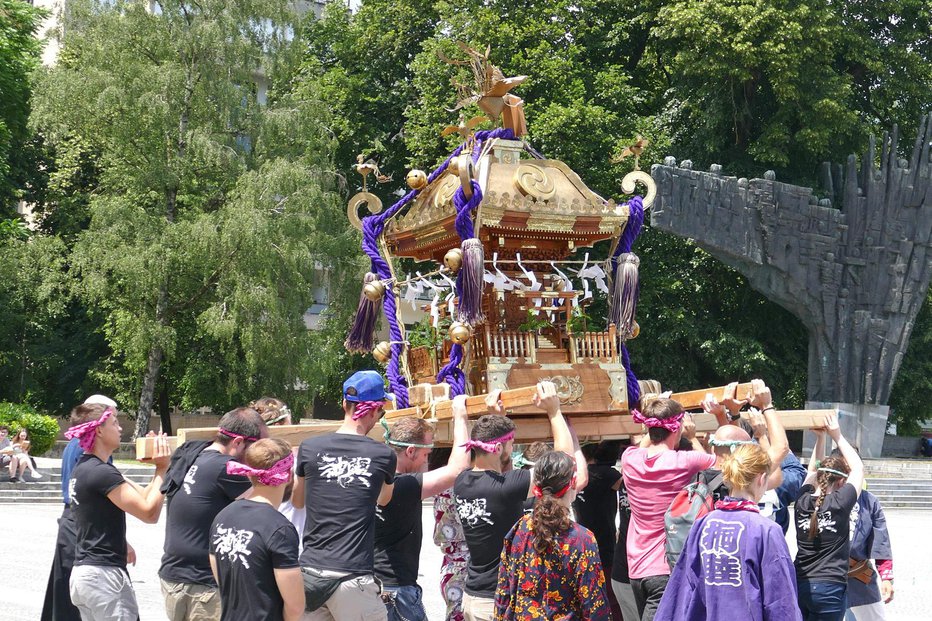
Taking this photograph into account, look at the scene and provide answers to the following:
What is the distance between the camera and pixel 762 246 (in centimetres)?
2808

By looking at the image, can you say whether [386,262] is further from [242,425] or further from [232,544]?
[232,544]

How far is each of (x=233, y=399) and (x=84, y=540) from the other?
26703 millimetres

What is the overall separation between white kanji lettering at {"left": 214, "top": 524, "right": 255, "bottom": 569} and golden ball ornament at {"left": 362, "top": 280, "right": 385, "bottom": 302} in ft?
19.3

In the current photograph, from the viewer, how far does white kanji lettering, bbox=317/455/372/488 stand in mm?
5395

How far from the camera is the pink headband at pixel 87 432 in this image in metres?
5.99

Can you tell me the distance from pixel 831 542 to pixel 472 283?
3.74m

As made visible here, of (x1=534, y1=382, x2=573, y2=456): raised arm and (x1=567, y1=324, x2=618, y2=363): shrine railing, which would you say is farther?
(x1=567, y1=324, x2=618, y2=363): shrine railing

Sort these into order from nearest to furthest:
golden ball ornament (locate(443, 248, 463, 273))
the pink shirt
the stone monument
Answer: the pink shirt
golden ball ornament (locate(443, 248, 463, 273))
the stone monument

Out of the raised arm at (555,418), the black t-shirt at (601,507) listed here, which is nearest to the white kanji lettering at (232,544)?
the raised arm at (555,418)

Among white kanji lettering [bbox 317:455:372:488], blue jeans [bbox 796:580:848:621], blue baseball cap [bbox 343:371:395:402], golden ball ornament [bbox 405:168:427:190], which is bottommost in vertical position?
blue jeans [bbox 796:580:848:621]

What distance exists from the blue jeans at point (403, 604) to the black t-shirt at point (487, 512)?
29 cm

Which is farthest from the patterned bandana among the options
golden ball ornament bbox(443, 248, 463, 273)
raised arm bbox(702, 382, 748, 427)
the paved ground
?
the paved ground

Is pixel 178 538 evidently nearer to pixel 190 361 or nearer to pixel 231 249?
pixel 231 249

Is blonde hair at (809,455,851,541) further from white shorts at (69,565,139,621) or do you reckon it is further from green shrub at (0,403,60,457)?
green shrub at (0,403,60,457)
